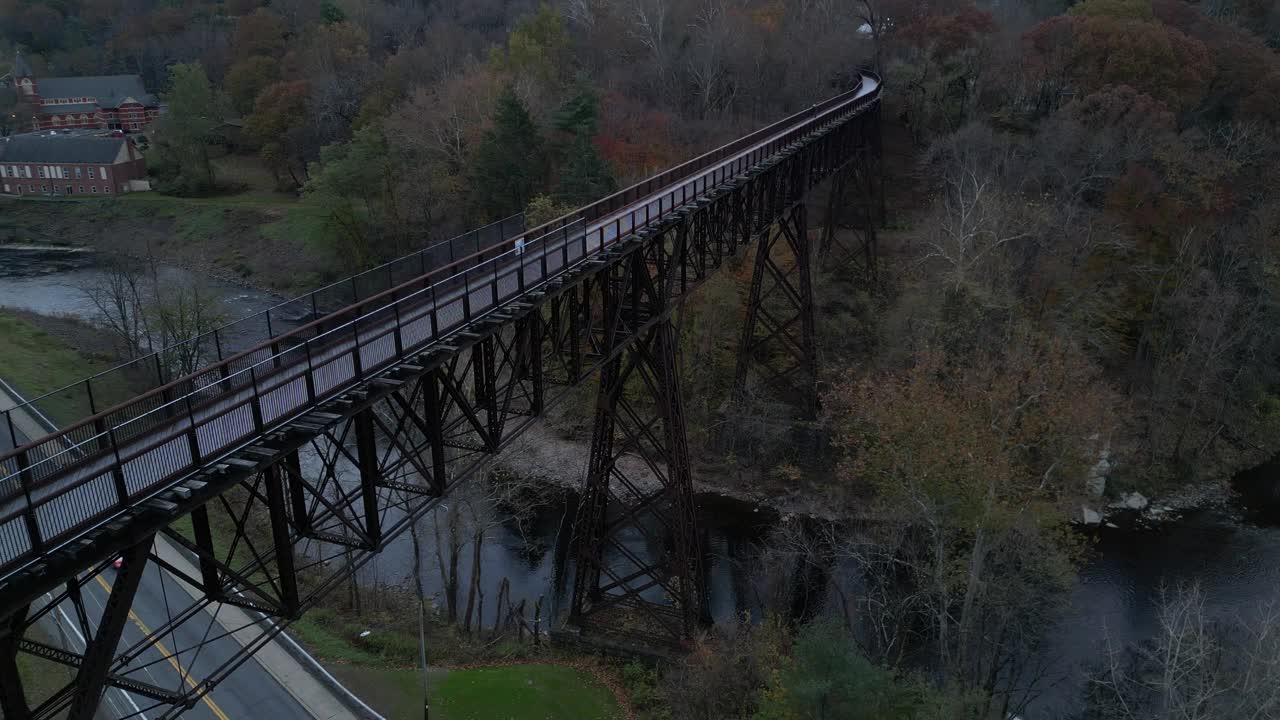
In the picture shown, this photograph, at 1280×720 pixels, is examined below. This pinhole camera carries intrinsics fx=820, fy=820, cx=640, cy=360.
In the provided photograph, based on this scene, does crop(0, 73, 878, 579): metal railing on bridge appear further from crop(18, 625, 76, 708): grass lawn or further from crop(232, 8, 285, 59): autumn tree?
crop(232, 8, 285, 59): autumn tree

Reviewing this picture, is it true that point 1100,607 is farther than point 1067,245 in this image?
No

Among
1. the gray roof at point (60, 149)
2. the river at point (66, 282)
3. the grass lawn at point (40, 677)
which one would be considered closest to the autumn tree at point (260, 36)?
the gray roof at point (60, 149)

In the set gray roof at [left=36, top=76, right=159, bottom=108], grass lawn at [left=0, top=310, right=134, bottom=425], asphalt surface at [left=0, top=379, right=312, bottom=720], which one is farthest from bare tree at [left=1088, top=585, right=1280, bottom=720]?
gray roof at [left=36, top=76, right=159, bottom=108]

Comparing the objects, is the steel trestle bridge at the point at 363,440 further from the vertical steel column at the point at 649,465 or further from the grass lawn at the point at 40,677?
the grass lawn at the point at 40,677

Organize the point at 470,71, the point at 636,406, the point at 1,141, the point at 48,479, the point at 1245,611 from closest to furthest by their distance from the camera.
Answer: the point at 48,479
the point at 1245,611
the point at 636,406
the point at 470,71
the point at 1,141

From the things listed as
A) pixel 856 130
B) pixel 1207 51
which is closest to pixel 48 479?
pixel 856 130

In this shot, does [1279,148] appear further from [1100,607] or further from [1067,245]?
[1100,607]
